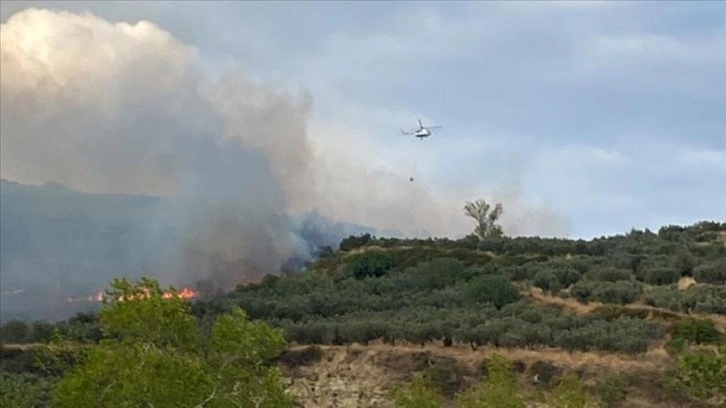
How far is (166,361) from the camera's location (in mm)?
20609

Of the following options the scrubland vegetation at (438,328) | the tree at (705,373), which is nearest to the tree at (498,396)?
the scrubland vegetation at (438,328)

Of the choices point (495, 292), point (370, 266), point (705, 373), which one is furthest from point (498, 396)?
point (370, 266)

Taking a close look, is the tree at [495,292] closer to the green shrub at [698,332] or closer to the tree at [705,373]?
the green shrub at [698,332]

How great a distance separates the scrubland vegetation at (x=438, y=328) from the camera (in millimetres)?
21578

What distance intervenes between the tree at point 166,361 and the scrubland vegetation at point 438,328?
3 centimetres

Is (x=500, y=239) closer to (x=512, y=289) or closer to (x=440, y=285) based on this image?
(x=440, y=285)

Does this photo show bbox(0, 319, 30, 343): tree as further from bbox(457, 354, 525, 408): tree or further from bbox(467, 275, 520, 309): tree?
bbox(457, 354, 525, 408): tree

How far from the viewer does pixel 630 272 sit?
6084 centimetres

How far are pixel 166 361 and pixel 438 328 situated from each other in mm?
30231

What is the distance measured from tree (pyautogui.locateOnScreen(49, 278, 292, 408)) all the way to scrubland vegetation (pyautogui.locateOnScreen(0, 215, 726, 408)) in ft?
0.10

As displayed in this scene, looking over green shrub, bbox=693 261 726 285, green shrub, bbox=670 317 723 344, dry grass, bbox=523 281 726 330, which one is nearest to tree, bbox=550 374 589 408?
green shrub, bbox=670 317 723 344

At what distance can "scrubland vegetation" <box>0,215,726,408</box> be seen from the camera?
21578 millimetres

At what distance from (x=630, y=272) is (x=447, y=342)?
643 inches

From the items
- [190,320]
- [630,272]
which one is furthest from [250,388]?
[630,272]
